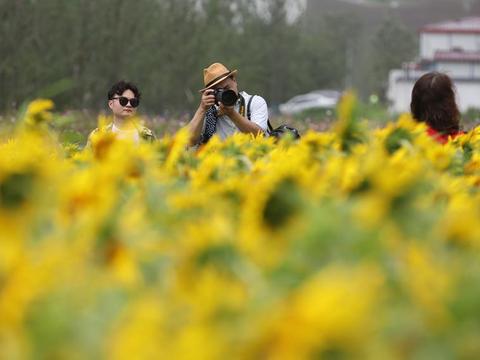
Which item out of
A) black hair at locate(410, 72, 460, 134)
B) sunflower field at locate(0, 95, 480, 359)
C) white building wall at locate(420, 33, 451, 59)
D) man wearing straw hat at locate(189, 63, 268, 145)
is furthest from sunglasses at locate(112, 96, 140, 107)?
white building wall at locate(420, 33, 451, 59)

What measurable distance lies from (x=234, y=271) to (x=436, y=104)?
179 inches

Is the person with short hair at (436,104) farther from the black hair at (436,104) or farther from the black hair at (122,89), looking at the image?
the black hair at (122,89)

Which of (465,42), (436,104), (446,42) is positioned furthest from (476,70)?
(436,104)

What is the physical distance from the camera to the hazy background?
27734 millimetres

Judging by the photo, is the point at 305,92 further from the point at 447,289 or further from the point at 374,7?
the point at 374,7

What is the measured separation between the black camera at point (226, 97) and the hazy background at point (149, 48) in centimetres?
988

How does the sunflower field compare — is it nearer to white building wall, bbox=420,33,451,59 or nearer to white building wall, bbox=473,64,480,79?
white building wall, bbox=473,64,480,79

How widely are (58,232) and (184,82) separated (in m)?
38.1

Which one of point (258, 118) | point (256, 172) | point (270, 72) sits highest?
point (270, 72)

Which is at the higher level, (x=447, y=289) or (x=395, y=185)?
(x=395, y=185)

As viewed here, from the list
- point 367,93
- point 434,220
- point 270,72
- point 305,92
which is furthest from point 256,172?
point 367,93

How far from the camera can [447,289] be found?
146 cm

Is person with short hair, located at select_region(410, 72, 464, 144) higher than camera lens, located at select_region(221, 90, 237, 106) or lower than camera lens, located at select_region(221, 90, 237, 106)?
lower

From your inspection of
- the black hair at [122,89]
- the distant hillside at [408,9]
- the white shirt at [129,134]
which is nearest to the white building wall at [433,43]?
the black hair at [122,89]
